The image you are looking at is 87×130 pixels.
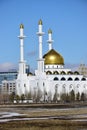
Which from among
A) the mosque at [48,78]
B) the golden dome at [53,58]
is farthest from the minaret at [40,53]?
the golden dome at [53,58]

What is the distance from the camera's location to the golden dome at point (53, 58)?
139625 millimetres

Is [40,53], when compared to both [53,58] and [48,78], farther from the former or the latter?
[53,58]

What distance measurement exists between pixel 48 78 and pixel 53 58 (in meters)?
6.23

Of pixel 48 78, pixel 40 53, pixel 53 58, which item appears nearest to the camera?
pixel 40 53

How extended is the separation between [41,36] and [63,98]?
1667 centimetres

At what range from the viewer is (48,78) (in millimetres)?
A: 137625

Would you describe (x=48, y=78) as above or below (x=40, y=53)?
below

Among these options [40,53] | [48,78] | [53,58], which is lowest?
[48,78]

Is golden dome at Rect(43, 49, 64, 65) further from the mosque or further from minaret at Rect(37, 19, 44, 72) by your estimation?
minaret at Rect(37, 19, 44, 72)

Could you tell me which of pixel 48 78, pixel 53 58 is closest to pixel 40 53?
pixel 48 78

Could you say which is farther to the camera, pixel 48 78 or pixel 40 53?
pixel 48 78

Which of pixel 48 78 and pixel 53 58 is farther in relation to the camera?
pixel 53 58

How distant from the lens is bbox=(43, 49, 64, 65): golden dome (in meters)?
140

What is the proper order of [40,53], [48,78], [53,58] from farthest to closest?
[53,58], [48,78], [40,53]
